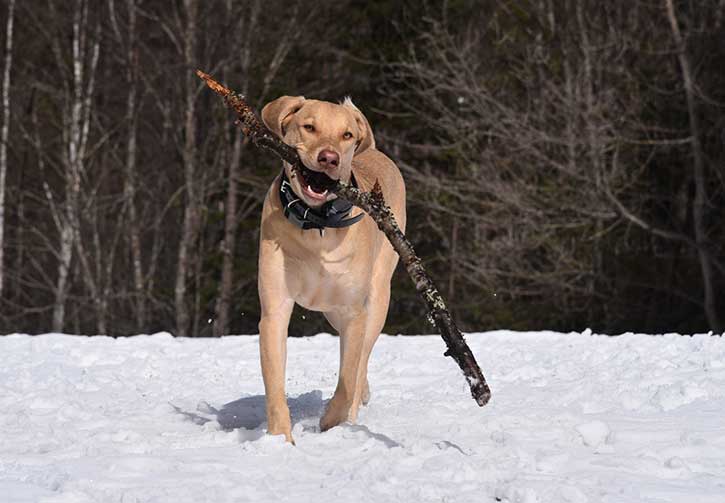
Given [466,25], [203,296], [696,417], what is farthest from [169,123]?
[696,417]

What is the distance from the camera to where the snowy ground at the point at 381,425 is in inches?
156

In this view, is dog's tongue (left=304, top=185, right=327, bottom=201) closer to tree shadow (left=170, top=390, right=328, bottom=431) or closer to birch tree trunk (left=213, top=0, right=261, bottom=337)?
tree shadow (left=170, top=390, right=328, bottom=431)

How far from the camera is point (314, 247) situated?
4996 mm

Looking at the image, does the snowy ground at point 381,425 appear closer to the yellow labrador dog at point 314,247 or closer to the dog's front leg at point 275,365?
the dog's front leg at point 275,365

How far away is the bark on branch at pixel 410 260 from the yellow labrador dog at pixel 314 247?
11cm

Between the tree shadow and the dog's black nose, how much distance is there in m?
1.57

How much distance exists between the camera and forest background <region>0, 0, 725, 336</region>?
16016 millimetres

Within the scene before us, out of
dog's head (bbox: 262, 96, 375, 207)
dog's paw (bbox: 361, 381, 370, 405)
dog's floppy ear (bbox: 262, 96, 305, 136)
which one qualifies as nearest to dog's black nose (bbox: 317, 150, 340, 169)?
dog's head (bbox: 262, 96, 375, 207)

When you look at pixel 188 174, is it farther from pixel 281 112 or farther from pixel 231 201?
pixel 281 112

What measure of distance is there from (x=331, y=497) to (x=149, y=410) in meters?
2.38

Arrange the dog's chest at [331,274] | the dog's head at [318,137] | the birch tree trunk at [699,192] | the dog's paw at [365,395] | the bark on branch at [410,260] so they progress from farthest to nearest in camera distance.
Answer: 1. the birch tree trunk at [699,192]
2. the dog's paw at [365,395]
3. the dog's chest at [331,274]
4. the dog's head at [318,137]
5. the bark on branch at [410,260]

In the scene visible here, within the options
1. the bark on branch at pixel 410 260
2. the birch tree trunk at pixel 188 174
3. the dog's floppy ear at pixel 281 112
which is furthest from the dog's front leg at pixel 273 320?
the birch tree trunk at pixel 188 174

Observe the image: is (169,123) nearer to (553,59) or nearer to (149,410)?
(553,59)

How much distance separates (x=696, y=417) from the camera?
5.25 metres
